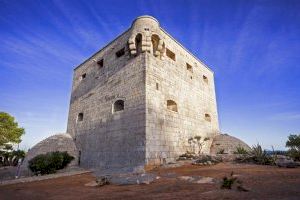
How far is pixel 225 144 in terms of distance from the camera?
14.3m

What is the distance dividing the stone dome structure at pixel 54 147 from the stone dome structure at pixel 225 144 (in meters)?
9.59

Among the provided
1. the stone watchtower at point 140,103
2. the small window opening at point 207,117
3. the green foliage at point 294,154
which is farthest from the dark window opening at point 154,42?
the green foliage at point 294,154

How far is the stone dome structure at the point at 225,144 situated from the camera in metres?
14.2

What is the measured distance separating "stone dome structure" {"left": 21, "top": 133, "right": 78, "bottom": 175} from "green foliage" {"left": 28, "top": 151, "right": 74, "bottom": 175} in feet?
4.56

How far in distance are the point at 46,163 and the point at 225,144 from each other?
37.5 ft

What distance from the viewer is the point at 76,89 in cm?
1636

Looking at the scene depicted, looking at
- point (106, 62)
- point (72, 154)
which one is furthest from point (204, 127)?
point (72, 154)

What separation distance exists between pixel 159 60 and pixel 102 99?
4.37 m

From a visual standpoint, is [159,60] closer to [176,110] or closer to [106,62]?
[176,110]

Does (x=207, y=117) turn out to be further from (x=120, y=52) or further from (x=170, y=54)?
(x=120, y=52)

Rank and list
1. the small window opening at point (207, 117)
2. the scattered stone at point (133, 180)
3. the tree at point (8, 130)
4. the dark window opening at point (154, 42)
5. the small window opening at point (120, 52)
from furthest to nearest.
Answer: the tree at point (8, 130)
the small window opening at point (207, 117)
the small window opening at point (120, 52)
the dark window opening at point (154, 42)
the scattered stone at point (133, 180)

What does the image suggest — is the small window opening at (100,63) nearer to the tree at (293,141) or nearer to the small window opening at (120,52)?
Result: the small window opening at (120,52)

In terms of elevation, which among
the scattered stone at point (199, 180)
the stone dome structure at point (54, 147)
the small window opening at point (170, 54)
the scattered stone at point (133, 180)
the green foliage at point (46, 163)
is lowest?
the scattered stone at point (133, 180)

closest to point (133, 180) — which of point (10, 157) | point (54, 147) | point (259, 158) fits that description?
point (259, 158)
